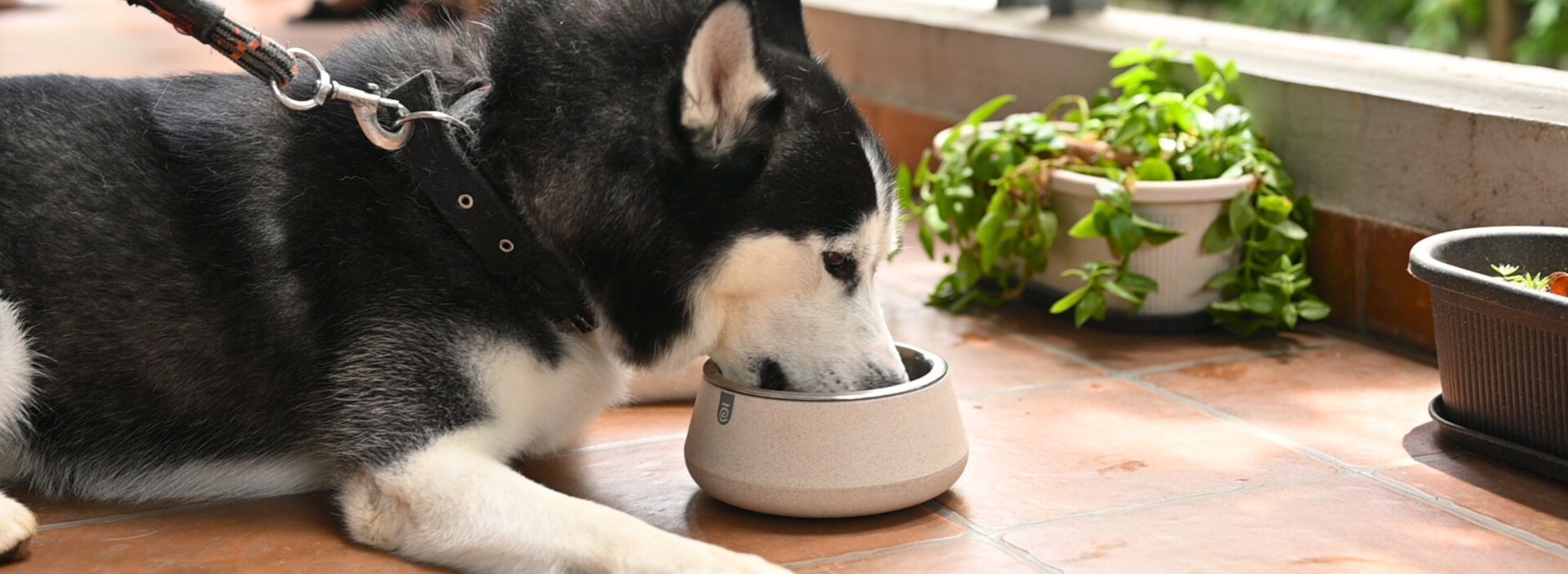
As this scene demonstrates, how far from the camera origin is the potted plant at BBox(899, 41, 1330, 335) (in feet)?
10.6

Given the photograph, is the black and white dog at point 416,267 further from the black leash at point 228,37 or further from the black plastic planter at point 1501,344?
the black plastic planter at point 1501,344

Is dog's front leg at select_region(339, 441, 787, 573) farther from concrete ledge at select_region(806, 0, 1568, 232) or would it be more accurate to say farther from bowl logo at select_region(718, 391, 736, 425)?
concrete ledge at select_region(806, 0, 1568, 232)

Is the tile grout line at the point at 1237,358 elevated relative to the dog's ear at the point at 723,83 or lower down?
lower down

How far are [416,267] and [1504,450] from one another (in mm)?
1783

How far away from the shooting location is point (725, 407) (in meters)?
2.21

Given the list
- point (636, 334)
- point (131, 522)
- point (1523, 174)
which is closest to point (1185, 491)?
point (636, 334)

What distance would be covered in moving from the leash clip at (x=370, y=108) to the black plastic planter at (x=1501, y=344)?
64.4 inches

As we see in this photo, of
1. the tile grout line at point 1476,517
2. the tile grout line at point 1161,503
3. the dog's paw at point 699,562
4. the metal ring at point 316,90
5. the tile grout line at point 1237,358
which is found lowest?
the tile grout line at point 1237,358

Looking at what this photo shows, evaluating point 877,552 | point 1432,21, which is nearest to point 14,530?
point 877,552

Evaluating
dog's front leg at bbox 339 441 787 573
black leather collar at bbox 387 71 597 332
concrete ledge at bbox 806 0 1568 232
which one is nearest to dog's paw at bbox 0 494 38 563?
dog's front leg at bbox 339 441 787 573

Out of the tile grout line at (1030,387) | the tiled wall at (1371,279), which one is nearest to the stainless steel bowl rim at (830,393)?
the tile grout line at (1030,387)

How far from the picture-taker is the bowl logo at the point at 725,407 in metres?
2.19

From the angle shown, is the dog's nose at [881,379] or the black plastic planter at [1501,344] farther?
the black plastic planter at [1501,344]

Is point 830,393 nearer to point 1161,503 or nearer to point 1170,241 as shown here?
point 1161,503
